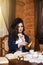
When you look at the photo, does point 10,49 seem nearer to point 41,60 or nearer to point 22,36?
point 22,36

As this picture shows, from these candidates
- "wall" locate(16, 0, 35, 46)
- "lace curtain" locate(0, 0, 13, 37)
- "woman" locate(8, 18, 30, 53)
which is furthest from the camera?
"wall" locate(16, 0, 35, 46)

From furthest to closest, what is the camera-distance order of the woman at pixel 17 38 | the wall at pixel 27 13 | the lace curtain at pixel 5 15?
the wall at pixel 27 13 → the lace curtain at pixel 5 15 → the woman at pixel 17 38

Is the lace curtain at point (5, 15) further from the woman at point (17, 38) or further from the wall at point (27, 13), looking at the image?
the woman at point (17, 38)

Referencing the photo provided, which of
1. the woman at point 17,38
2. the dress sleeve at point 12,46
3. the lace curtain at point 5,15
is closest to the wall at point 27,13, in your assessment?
the lace curtain at point 5,15

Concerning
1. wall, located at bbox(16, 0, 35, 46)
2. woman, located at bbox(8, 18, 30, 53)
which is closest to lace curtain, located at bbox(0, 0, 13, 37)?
wall, located at bbox(16, 0, 35, 46)

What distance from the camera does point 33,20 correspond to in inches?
163

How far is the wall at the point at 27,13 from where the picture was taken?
4172mm

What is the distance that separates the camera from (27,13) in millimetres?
4254

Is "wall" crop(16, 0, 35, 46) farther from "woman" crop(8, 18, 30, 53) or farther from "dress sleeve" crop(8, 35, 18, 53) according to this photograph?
"dress sleeve" crop(8, 35, 18, 53)

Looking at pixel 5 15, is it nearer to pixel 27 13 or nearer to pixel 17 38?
pixel 27 13

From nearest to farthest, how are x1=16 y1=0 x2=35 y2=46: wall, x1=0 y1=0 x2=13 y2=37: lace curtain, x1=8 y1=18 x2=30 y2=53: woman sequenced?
x1=8 y1=18 x2=30 y2=53: woman → x1=0 y1=0 x2=13 y2=37: lace curtain → x1=16 y1=0 x2=35 y2=46: wall

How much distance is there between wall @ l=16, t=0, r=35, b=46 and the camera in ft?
13.7

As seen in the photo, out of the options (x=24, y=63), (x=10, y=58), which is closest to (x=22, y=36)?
(x=10, y=58)

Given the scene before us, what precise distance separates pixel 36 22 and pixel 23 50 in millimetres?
1649
